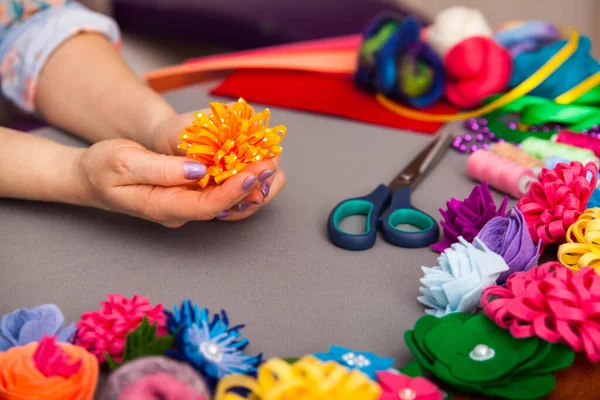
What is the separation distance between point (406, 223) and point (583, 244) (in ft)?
0.51

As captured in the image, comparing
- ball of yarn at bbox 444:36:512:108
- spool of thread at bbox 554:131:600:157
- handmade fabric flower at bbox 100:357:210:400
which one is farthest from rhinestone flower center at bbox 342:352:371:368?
ball of yarn at bbox 444:36:512:108

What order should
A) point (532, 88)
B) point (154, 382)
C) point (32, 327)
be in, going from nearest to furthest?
point (154, 382) → point (32, 327) → point (532, 88)

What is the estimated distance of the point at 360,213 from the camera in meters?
0.58

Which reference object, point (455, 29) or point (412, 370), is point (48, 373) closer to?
point (412, 370)

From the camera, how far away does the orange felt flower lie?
0.46 meters

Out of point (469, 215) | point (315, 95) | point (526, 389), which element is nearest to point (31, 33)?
point (315, 95)

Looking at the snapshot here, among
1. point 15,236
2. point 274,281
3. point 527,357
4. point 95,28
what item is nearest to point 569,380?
point 527,357

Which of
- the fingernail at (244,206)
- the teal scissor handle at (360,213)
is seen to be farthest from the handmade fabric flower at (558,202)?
the fingernail at (244,206)

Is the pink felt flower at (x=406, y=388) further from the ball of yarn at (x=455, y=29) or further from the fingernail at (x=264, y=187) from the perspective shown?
the ball of yarn at (x=455, y=29)

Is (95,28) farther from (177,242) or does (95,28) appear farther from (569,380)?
(569,380)

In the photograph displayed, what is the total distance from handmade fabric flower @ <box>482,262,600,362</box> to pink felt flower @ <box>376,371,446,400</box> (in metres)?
0.06

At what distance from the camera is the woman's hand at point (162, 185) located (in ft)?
1.55

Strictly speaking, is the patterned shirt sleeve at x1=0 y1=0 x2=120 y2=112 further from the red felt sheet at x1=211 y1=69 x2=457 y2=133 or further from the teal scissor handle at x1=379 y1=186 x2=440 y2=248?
the teal scissor handle at x1=379 y1=186 x2=440 y2=248

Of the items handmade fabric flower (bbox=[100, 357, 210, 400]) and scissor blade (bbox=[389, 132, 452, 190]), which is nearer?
handmade fabric flower (bbox=[100, 357, 210, 400])
